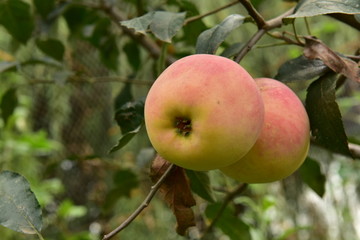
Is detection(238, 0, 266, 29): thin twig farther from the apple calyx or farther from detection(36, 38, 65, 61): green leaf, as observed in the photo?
detection(36, 38, 65, 61): green leaf

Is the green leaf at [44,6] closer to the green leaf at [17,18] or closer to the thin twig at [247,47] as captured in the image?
the green leaf at [17,18]

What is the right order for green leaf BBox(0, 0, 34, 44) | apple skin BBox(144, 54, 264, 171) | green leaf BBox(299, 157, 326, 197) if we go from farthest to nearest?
green leaf BBox(0, 0, 34, 44), green leaf BBox(299, 157, 326, 197), apple skin BBox(144, 54, 264, 171)

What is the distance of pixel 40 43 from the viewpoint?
981mm

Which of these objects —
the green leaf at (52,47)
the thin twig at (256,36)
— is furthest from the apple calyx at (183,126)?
the green leaf at (52,47)

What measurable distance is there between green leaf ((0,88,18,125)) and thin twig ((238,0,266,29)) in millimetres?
610

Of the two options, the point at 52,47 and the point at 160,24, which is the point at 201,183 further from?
the point at 52,47

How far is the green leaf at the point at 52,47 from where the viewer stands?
982mm

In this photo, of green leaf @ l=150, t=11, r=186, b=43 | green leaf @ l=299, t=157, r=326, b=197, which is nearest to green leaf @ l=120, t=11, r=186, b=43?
green leaf @ l=150, t=11, r=186, b=43

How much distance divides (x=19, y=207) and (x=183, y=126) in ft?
0.62

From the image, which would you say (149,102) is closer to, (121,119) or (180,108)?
(180,108)

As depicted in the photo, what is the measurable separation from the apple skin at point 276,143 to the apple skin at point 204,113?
0.04 meters

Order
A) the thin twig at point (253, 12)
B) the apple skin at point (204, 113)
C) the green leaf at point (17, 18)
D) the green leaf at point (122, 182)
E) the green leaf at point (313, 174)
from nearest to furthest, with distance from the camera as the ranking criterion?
the apple skin at point (204, 113)
the thin twig at point (253, 12)
the green leaf at point (313, 174)
the green leaf at point (17, 18)
the green leaf at point (122, 182)

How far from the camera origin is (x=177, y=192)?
51 centimetres

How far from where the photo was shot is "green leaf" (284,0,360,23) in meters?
0.49
